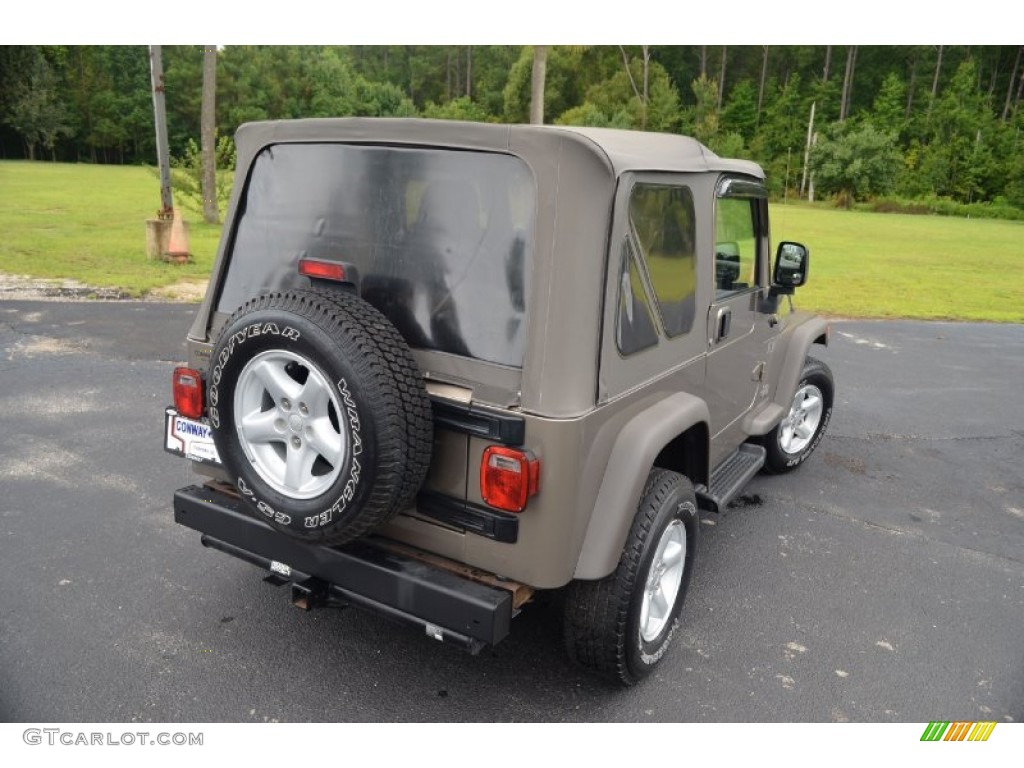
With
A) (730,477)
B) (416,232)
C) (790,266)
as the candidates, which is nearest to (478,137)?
(416,232)

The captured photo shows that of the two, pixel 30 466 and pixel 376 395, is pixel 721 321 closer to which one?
pixel 376 395

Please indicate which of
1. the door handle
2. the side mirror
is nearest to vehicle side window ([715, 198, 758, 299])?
the door handle

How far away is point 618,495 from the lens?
2.70 meters

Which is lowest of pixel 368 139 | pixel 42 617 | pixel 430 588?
pixel 42 617

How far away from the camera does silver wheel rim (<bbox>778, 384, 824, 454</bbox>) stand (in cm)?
534

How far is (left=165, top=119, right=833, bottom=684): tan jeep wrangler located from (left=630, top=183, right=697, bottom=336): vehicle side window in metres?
0.01

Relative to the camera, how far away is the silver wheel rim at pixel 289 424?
2.55m

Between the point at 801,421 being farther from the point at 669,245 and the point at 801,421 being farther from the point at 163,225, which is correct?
the point at 163,225

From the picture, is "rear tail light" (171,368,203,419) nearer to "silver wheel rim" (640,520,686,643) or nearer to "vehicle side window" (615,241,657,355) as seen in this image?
"vehicle side window" (615,241,657,355)

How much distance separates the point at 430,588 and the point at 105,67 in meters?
75.3

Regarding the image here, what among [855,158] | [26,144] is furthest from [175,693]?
[26,144]

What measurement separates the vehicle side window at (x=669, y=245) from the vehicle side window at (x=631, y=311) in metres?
0.10
